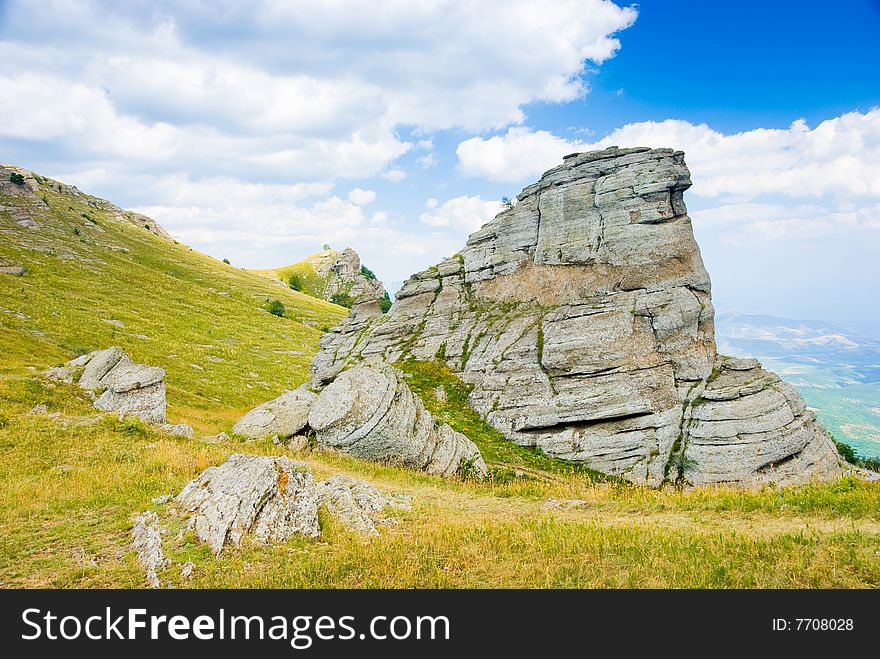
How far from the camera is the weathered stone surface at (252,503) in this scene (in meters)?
12.3

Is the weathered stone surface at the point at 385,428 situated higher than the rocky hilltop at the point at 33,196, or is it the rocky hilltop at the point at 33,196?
the rocky hilltop at the point at 33,196

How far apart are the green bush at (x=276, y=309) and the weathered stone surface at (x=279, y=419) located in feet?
318

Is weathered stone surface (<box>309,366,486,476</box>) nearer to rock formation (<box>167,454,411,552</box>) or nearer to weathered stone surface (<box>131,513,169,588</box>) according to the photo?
rock formation (<box>167,454,411,552</box>)

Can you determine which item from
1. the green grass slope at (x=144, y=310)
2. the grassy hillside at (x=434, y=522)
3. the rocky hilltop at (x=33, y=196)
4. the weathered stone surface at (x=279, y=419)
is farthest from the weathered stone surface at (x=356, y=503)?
the rocky hilltop at (x=33, y=196)

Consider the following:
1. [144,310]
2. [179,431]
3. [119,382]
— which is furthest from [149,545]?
[144,310]

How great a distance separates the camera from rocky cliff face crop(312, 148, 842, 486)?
29516 millimetres

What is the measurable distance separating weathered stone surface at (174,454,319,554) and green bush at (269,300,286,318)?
113 m

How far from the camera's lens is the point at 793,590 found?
890 cm

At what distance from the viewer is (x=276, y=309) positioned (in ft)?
408

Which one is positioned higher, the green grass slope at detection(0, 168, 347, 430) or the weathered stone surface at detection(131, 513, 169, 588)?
the green grass slope at detection(0, 168, 347, 430)

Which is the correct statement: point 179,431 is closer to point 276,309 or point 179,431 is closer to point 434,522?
point 434,522

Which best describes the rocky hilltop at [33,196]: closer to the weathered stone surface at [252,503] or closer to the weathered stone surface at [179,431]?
the weathered stone surface at [179,431]
